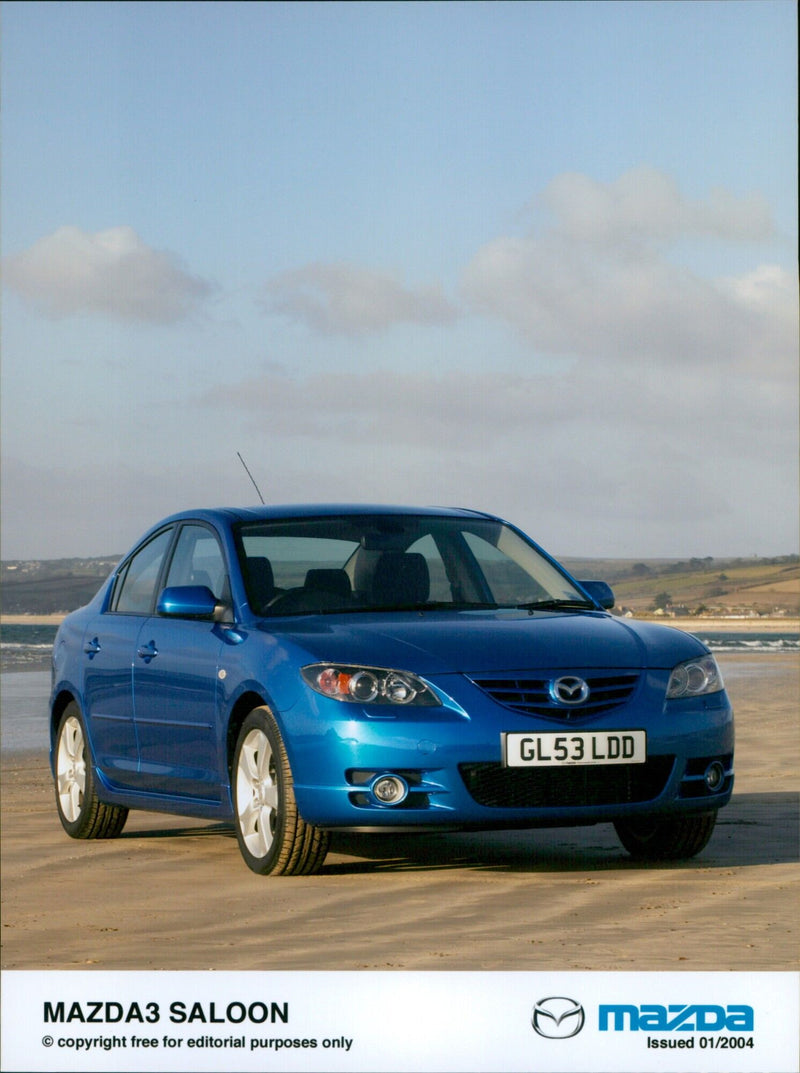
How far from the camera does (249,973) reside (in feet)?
17.4

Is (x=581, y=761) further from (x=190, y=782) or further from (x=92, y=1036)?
(x=92, y=1036)

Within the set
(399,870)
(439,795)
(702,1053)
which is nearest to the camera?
(702,1053)

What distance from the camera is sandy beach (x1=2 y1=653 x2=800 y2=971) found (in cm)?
614

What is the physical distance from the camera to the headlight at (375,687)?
7613 mm

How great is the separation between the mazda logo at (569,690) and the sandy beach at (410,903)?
2.38 ft

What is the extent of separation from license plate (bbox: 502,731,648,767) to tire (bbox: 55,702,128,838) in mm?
2882

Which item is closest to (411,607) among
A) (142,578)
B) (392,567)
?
(392,567)

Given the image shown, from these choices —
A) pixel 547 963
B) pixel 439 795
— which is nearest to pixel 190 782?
pixel 439 795

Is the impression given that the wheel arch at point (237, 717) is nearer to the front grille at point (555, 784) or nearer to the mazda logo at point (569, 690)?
the front grille at point (555, 784)

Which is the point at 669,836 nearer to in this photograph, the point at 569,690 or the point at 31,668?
the point at 569,690

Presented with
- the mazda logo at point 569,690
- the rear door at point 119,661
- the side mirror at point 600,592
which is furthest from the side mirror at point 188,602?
the side mirror at point 600,592

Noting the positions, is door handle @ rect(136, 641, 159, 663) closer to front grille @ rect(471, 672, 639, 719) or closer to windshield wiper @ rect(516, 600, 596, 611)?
windshield wiper @ rect(516, 600, 596, 611)

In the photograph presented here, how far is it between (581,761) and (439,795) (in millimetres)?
568

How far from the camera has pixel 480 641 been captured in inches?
310
